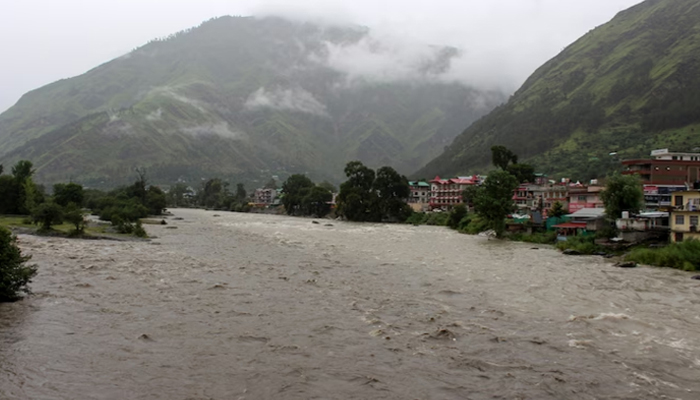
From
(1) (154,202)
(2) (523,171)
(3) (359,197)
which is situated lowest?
(1) (154,202)

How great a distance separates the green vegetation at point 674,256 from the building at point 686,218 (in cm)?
188

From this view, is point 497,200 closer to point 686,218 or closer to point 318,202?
point 686,218

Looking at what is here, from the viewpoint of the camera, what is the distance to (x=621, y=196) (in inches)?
1857

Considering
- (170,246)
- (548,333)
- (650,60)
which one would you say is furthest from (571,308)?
(650,60)

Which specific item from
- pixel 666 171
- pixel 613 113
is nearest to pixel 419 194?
pixel 666 171

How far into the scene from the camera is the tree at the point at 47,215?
49.7 meters

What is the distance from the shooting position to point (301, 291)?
23.5m

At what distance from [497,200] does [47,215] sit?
166ft

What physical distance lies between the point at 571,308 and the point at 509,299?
107 inches

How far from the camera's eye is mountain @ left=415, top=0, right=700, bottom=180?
123375mm

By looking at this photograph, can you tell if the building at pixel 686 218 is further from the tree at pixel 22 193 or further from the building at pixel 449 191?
the tree at pixel 22 193

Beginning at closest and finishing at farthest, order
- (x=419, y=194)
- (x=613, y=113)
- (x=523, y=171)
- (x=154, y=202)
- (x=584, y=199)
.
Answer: (x=584, y=199) → (x=523, y=171) → (x=154, y=202) → (x=419, y=194) → (x=613, y=113)

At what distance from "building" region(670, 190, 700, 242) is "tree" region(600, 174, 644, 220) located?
6.66 m

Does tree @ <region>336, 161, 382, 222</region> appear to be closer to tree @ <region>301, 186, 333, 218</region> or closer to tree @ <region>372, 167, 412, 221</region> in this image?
tree @ <region>372, 167, 412, 221</region>
